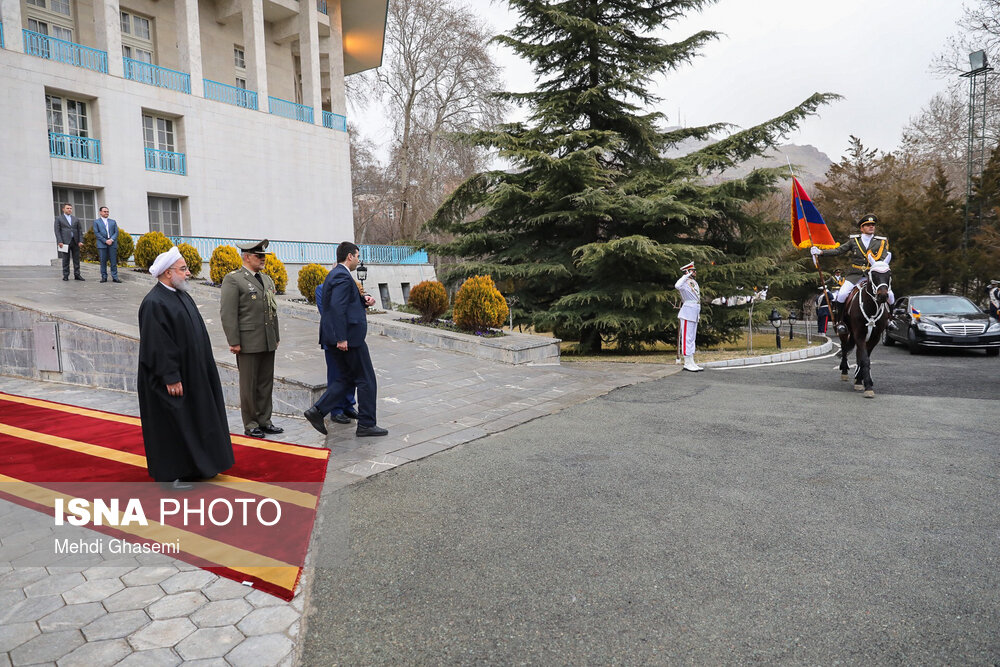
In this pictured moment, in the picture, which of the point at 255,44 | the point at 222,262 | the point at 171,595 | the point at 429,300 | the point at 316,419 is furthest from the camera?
the point at 255,44

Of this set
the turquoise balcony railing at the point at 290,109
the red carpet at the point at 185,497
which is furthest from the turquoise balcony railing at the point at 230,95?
the red carpet at the point at 185,497

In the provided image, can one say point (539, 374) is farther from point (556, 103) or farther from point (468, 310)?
point (556, 103)

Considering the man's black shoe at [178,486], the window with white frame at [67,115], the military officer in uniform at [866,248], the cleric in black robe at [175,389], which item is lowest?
the man's black shoe at [178,486]

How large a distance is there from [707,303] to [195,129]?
20870 millimetres

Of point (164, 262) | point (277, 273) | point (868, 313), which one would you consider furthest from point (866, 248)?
point (277, 273)

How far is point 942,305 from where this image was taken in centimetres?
1645

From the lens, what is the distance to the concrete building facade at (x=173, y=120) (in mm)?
20219

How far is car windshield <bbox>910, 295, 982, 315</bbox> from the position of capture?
16.1 metres

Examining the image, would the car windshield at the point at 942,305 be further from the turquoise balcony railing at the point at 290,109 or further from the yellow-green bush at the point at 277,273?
the turquoise balcony railing at the point at 290,109

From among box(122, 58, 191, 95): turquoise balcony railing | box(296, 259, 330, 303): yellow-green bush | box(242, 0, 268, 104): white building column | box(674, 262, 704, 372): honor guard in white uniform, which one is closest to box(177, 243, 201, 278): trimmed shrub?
box(296, 259, 330, 303): yellow-green bush

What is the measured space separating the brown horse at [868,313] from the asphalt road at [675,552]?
2750mm

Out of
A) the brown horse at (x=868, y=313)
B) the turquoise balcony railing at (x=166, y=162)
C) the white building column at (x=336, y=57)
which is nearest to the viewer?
the brown horse at (x=868, y=313)

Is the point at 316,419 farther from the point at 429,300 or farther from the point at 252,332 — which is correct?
the point at 429,300

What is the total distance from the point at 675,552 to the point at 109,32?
26946 millimetres
